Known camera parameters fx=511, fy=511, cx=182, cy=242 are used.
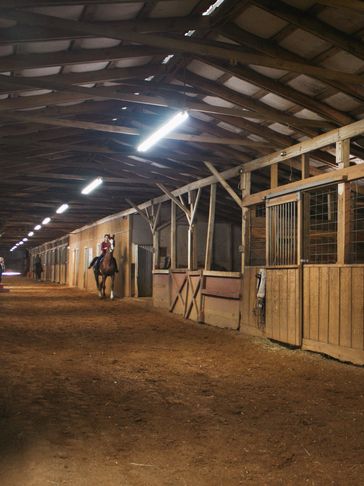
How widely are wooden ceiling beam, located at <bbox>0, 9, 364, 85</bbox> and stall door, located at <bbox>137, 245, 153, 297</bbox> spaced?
43.9 ft

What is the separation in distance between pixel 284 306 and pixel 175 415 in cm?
441

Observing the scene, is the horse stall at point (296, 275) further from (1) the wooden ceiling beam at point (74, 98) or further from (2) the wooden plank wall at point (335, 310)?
(1) the wooden ceiling beam at point (74, 98)

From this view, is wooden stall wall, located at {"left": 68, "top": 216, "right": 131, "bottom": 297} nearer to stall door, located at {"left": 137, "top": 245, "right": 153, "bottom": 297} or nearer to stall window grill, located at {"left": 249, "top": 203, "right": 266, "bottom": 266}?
stall door, located at {"left": 137, "top": 245, "right": 153, "bottom": 297}

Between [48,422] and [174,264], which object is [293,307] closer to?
[48,422]

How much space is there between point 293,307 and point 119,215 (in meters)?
13.4

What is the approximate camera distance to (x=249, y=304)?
9.99 m

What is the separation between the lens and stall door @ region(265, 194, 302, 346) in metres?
8.31

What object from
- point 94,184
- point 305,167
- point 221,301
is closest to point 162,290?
point 94,184

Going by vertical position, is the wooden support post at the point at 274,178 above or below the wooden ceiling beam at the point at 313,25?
below

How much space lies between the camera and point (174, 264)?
15.2 metres

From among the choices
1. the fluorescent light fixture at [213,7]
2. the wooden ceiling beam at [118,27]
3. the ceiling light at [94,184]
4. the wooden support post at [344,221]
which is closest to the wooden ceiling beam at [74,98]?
the wooden ceiling beam at [118,27]

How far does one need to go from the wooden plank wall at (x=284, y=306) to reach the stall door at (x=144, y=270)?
10.7 m

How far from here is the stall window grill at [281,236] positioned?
9.10 meters

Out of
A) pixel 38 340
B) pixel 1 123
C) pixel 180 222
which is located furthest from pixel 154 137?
pixel 180 222
